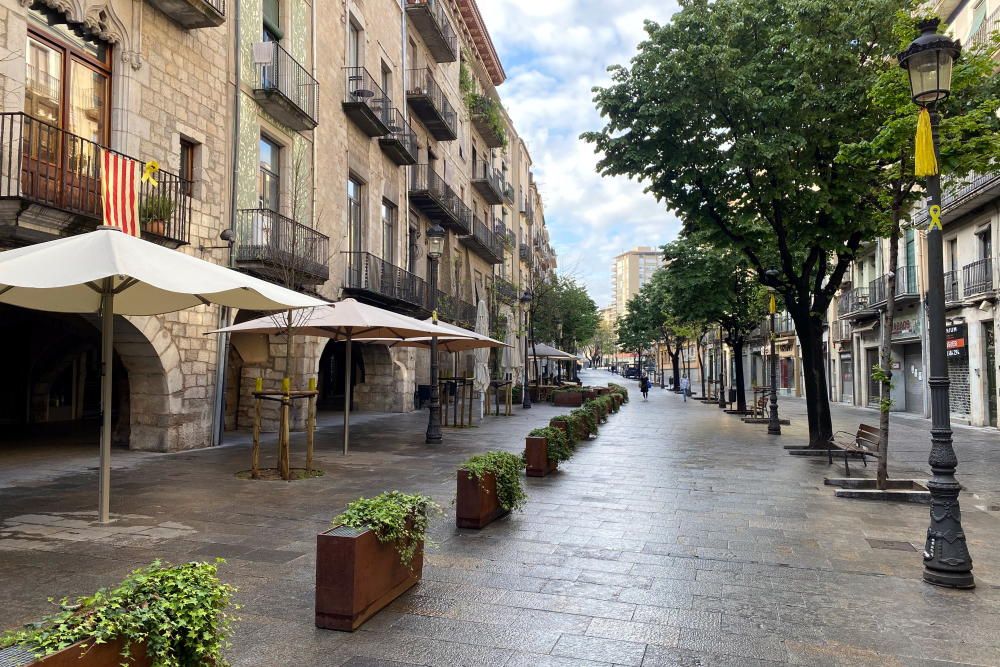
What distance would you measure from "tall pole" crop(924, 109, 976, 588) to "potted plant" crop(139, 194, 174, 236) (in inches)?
399

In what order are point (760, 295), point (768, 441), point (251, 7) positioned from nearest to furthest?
point (251, 7), point (768, 441), point (760, 295)

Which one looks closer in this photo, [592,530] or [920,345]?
[592,530]

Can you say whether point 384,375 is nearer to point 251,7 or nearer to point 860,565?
point 251,7

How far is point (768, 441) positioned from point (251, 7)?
1470 centimetres

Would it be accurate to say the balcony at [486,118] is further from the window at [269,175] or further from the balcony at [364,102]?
the window at [269,175]

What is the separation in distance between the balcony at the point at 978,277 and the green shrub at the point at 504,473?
62.0 feet

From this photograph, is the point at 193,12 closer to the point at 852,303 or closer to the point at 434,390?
the point at 434,390

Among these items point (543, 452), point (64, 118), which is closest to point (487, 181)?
point (64, 118)

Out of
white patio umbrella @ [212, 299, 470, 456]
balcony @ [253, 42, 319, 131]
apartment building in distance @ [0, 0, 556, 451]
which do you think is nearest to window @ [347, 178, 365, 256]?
apartment building in distance @ [0, 0, 556, 451]

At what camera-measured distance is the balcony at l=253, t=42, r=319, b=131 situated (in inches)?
554

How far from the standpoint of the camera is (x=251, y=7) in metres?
14.0

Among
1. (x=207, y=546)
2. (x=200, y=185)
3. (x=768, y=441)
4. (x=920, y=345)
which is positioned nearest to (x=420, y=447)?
(x=200, y=185)

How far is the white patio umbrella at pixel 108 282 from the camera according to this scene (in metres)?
5.42

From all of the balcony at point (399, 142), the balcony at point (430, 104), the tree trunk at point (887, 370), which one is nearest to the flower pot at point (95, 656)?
the tree trunk at point (887, 370)
